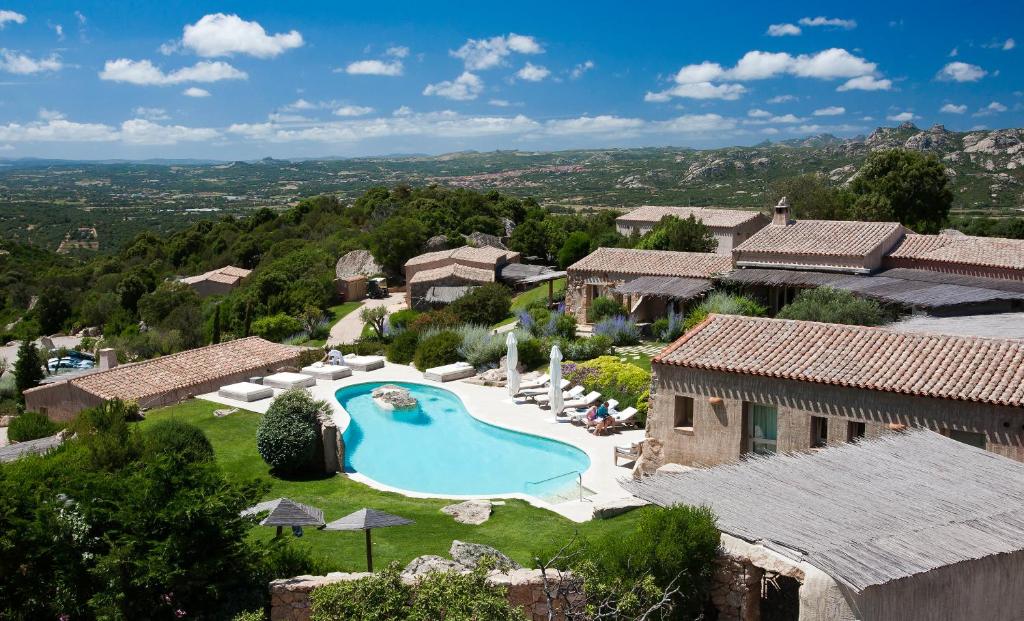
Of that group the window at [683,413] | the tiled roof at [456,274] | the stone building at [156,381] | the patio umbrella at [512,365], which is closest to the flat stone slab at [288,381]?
the stone building at [156,381]

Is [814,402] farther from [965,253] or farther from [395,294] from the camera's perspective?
[395,294]

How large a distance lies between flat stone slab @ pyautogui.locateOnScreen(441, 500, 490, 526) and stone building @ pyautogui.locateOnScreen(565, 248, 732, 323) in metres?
16.7

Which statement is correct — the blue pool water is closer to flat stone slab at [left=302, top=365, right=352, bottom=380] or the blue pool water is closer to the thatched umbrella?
flat stone slab at [left=302, top=365, right=352, bottom=380]

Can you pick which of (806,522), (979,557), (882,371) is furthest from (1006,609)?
(882,371)

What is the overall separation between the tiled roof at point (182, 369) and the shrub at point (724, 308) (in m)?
14.8

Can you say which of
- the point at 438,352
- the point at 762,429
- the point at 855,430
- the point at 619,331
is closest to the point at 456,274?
the point at 438,352

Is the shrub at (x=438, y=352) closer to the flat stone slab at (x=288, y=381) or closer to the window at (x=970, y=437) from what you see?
the flat stone slab at (x=288, y=381)

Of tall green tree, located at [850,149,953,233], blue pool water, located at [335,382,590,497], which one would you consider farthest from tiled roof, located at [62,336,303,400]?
tall green tree, located at [850,149,953,233]

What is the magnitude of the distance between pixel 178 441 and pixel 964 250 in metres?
27.8

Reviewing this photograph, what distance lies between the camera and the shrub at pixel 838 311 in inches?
906

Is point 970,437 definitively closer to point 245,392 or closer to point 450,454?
point 450,454

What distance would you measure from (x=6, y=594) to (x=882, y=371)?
1322cm

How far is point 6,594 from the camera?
31.7 feet

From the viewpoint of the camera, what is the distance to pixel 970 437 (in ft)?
42.8
